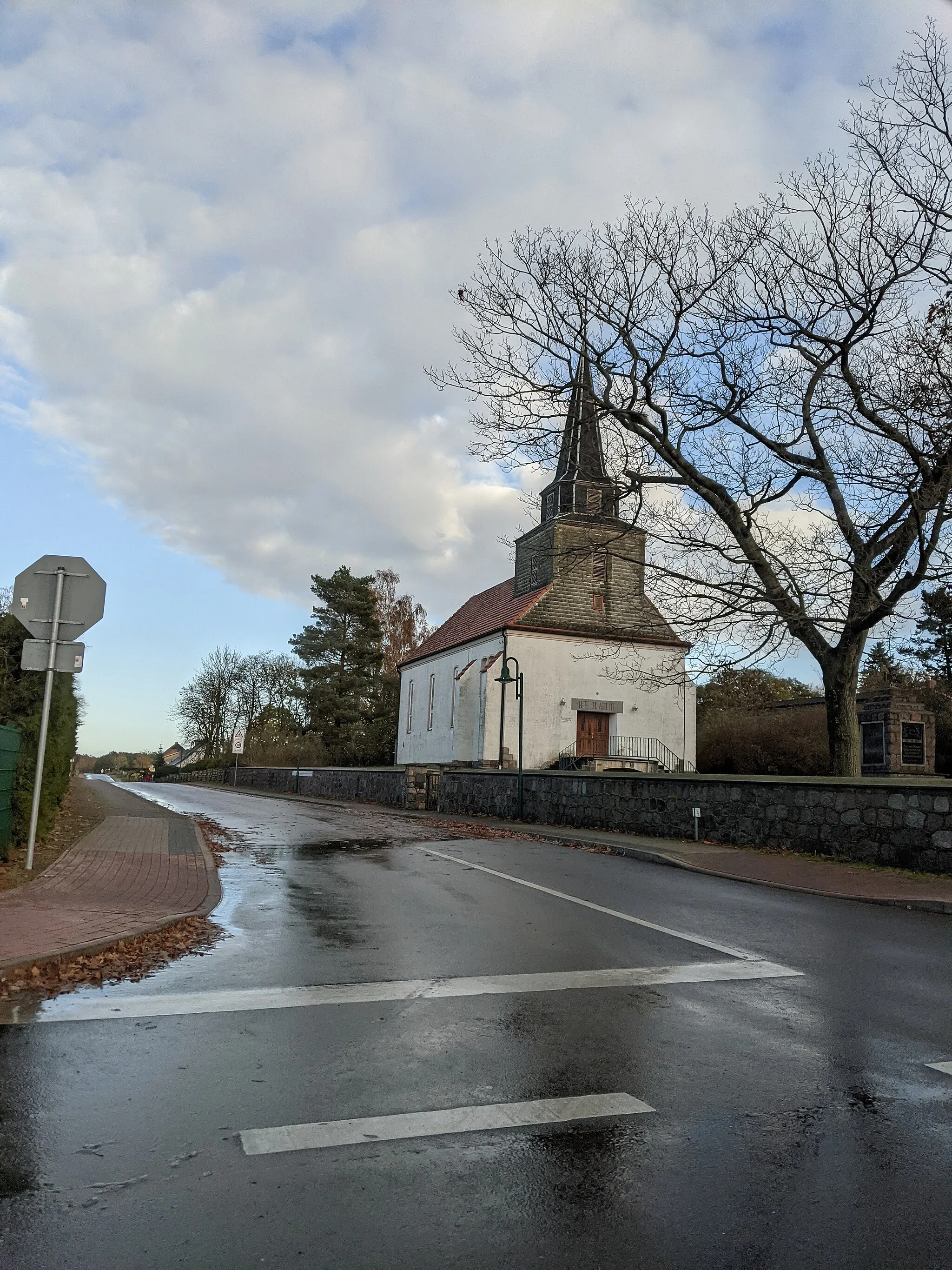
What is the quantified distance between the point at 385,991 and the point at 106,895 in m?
4.21

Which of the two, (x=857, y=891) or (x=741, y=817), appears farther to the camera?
(x=741, y=817)

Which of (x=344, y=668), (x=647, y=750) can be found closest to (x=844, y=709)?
(x=647, y=750)

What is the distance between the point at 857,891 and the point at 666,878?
2.48 meters

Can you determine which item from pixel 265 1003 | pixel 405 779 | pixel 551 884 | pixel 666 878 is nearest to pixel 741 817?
pixel 666 878

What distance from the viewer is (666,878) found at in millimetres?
12828

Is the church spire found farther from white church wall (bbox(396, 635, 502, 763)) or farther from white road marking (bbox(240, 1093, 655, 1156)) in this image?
white church wall (bbox(396, 635, 502, 763))

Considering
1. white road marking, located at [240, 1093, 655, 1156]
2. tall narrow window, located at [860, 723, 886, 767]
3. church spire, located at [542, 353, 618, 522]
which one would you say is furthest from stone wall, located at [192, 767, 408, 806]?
white road marking, located at [240, 1093, 655, 1156]

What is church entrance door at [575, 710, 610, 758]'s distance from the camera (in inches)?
1612

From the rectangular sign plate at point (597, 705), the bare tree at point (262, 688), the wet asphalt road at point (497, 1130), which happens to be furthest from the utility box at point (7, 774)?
the bare tree at point (262, 688)

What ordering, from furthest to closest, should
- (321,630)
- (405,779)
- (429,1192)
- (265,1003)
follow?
(321,630) → (405,779) → (265,1003) → (429,1192)

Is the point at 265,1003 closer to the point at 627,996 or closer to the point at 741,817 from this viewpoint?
the point at 627,996

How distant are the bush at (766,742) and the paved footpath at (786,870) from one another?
17927 mm

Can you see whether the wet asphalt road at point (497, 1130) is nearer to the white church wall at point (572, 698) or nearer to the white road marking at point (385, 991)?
the white road marking at point (385, 991)

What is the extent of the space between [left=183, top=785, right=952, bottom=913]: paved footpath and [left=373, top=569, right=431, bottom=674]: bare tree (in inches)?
1823
